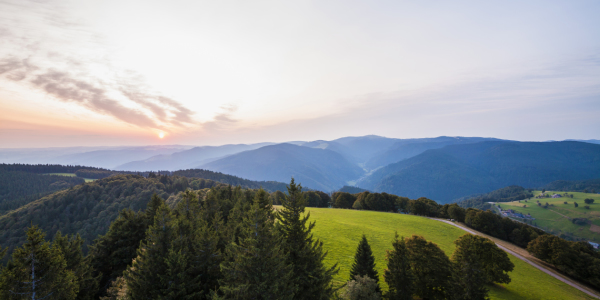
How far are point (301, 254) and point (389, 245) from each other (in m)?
30.0

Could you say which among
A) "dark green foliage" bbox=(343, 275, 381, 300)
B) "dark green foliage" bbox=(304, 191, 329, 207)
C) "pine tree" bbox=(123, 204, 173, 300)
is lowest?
"dark green foliage" bbox=(304, 191, 329, 207)

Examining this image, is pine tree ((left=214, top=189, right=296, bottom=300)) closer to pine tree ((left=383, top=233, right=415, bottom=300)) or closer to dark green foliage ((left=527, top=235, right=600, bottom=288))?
pine tree ((left=383, top=233, right=415, bottom=300))

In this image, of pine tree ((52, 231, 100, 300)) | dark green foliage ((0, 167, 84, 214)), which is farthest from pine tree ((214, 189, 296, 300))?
dark green foliage ((0, 167, 84, 214))

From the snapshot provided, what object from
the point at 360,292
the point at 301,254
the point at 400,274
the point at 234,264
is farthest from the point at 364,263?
the point at 234,264

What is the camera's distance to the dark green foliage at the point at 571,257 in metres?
35.5

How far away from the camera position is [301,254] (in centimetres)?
1556

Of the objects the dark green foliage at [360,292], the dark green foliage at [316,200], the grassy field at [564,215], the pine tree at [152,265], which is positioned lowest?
the grassy field at [564,215]

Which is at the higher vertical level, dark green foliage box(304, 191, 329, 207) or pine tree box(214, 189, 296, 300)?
pine tree box(214, 189, 296, 300)

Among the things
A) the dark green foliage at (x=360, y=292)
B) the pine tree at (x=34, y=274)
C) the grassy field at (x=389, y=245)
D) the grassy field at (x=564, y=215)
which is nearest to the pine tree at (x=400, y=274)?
the dark green foliage at (x=360, y=292)

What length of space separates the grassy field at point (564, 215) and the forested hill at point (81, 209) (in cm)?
25251

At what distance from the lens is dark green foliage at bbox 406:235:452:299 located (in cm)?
2372

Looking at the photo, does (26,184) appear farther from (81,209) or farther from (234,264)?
(234,264)

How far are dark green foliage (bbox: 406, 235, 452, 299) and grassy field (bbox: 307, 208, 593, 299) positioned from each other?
15.4 feet

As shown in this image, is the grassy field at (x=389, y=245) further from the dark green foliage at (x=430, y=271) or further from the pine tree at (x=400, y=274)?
the pine tree at (x=400, y=274)
